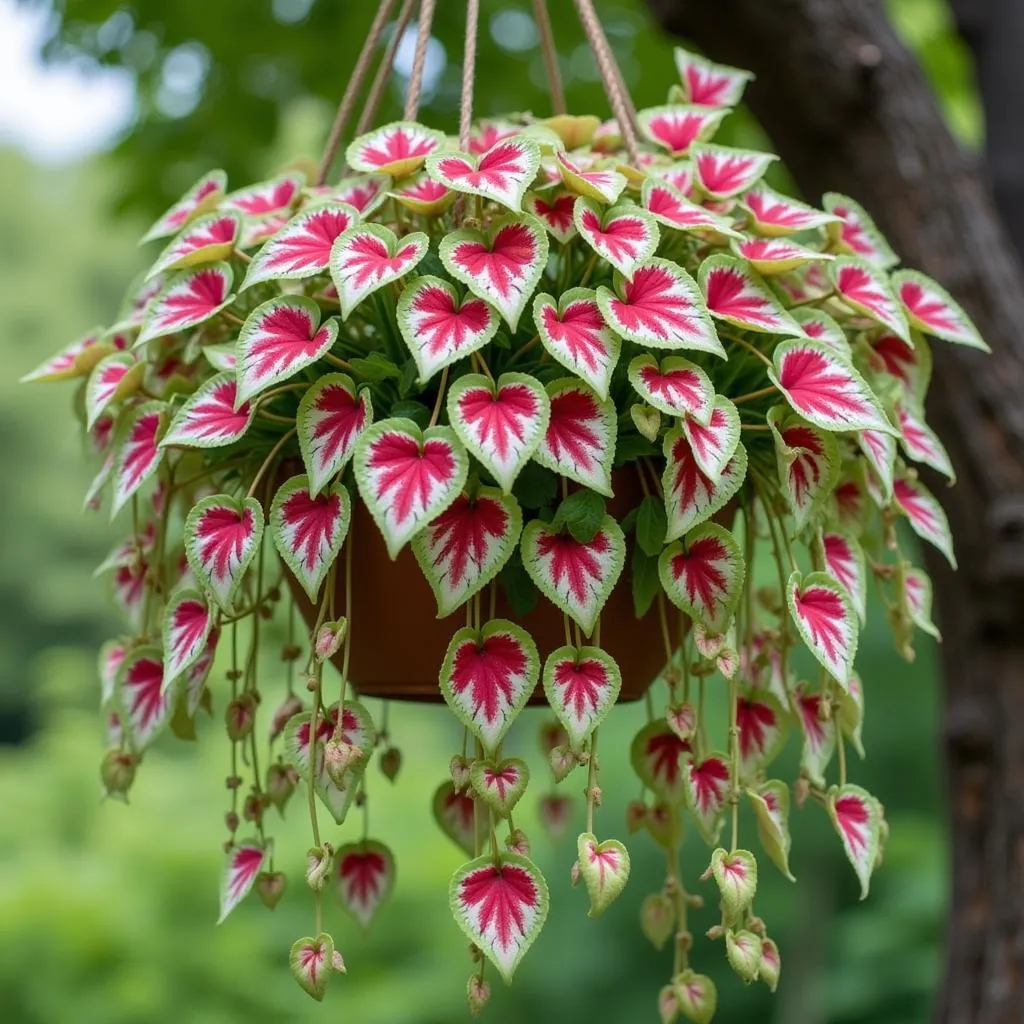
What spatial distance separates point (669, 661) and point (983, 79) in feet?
4.08

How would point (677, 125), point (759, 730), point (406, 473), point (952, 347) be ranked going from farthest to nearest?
point (952, 347) → point (677, 125) → point (759, 730) → point (406, 473)

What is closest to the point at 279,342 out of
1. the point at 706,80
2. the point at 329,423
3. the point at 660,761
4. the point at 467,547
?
the point at 329,423

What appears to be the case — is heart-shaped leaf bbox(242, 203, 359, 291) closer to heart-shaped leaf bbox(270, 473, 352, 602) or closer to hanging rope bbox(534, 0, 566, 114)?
heart-shaped leaf bbox(270, 473, 352, 602)

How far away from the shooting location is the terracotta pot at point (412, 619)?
80cm

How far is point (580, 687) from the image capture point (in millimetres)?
703

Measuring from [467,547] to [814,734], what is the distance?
290 millimetres

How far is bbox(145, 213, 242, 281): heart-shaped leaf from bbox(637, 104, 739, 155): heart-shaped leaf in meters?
0.31

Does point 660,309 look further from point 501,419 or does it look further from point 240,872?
point 240,872

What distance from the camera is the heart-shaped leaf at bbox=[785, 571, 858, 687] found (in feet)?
2.36

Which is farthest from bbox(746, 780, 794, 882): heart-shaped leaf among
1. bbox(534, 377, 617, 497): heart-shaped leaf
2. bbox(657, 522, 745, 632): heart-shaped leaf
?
bbox(534, 377, 617, 497): heart-shaped leaf

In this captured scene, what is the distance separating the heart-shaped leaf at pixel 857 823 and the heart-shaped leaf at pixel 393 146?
17.6 inches

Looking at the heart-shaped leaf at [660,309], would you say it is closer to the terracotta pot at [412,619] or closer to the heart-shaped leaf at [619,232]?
the heart-shaped leaf at [619,232]

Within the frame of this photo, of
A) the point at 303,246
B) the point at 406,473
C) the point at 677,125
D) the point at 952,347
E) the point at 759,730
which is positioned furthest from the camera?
the point at 952,347

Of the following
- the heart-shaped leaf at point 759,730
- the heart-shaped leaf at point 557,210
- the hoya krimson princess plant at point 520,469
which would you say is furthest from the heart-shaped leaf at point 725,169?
the heart-shaped leaf at point 759,730
